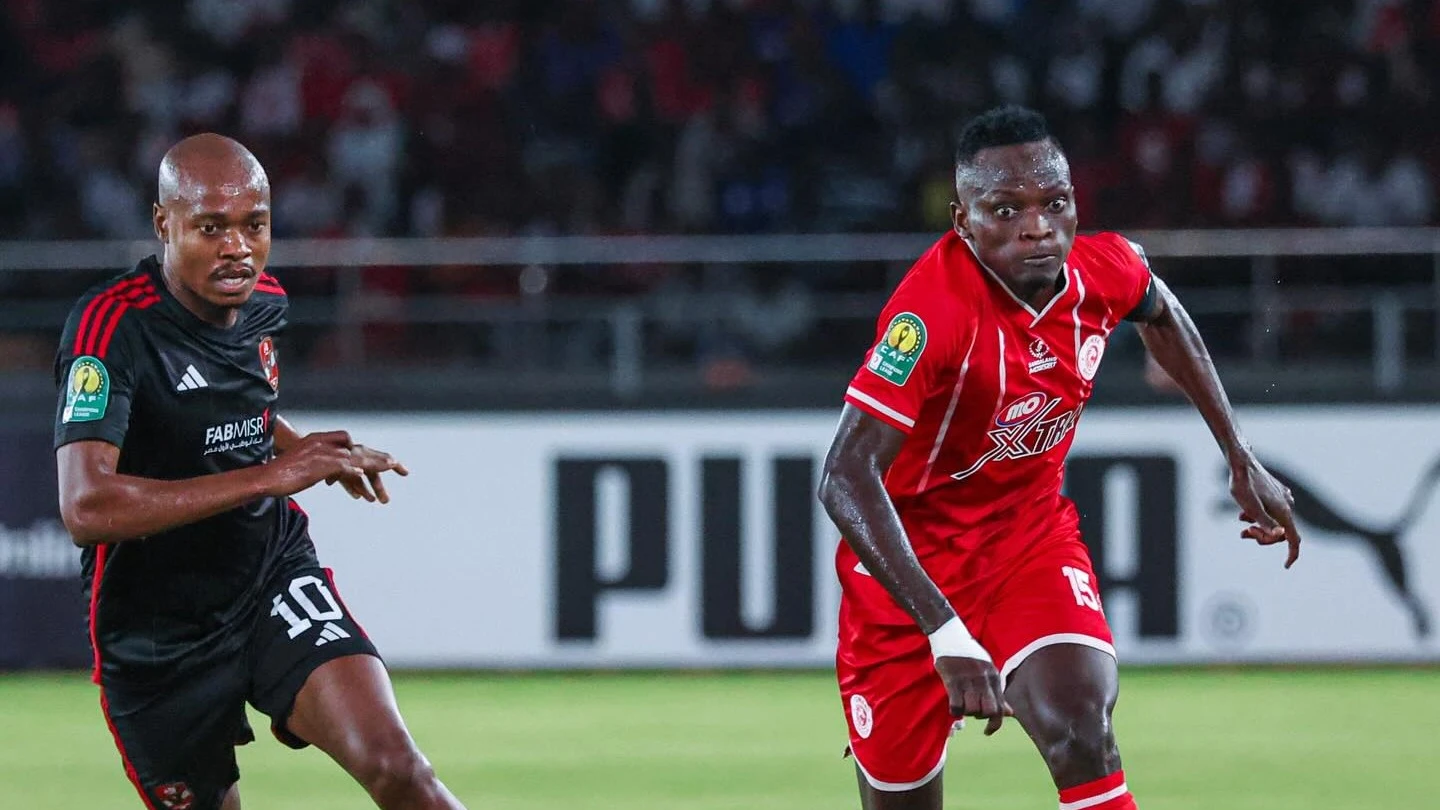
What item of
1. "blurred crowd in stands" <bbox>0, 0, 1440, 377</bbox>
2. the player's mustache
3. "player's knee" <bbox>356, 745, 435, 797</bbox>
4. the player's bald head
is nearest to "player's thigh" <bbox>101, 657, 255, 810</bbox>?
"player's knee" <bbox>356, 745, 435, 797</bbox>

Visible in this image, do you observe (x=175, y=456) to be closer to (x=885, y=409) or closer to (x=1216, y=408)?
(x=885, y=409)

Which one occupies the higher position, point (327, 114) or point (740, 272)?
point (327, 114)

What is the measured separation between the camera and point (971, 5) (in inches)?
617

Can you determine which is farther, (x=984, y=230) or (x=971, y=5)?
A: (x=971, y=5)

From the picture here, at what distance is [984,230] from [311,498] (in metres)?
6.60

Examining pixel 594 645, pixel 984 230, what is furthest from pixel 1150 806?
pixel 594 645

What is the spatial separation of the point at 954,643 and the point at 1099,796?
1.60 ft

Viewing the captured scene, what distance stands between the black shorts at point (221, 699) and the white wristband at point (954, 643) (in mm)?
1415

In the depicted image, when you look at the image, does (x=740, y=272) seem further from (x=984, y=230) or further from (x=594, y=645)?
(x=984, y=230)

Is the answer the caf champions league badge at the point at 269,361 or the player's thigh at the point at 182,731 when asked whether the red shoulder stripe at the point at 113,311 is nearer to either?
the caf champions league badge at the point at 269,361

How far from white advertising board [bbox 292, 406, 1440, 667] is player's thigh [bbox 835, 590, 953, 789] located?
17.8ft

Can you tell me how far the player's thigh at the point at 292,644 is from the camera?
495cm

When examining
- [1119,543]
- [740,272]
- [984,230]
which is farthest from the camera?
[740,272]

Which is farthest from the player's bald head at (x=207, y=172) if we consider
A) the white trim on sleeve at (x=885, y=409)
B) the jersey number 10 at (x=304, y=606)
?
the white trim on sleeve at (x=885, y=409)
